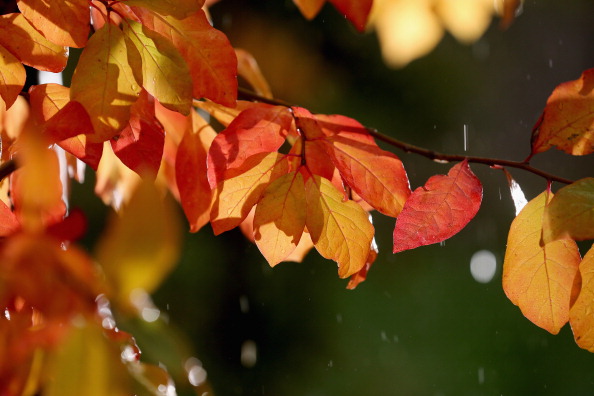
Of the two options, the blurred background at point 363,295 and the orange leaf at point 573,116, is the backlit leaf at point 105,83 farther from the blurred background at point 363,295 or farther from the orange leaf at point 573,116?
the blurred background at point 363,295

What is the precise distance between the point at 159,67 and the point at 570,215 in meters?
0.29

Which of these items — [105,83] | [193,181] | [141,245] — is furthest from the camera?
Result: [193,181]

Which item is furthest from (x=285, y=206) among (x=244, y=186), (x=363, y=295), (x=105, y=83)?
(x=363, y=295)

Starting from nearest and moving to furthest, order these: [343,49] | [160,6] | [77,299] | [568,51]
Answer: [77,299] → [160,6] → [343,49] → [568,51]

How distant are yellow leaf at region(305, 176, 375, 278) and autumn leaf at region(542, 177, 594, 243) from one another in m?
0.13

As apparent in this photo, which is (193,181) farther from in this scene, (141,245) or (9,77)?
(141,245)

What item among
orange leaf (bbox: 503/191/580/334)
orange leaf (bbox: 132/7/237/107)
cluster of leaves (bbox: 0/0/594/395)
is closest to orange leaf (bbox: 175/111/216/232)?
cluster of leaves (bbox: 0/0/594/395)

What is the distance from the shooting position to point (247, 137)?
0.48 metres

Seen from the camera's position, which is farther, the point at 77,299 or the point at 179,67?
the point at 179,67

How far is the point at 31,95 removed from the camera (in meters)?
0.47

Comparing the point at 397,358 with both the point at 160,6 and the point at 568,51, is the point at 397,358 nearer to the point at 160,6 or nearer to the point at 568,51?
the point at 568,51

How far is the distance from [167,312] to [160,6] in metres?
2.50

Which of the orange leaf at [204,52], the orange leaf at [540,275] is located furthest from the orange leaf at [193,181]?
the orange leaf at [540,275]

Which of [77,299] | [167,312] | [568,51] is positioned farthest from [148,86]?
[568,51]
